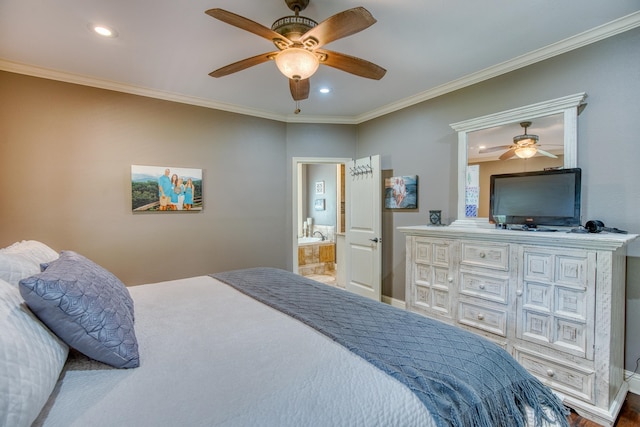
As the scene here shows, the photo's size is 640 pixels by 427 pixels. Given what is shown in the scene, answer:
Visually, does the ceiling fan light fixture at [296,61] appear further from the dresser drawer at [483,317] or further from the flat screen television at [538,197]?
the dresser drawer at [483,317]

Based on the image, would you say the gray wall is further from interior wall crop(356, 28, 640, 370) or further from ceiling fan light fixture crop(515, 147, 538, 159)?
ceiling fan light fixture crop(515, 147, 538, 159)

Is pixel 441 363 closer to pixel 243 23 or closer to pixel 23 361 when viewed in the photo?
pixel 23 361

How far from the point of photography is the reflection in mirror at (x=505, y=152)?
A: 97.1 inches

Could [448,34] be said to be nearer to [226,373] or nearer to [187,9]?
[187,9]

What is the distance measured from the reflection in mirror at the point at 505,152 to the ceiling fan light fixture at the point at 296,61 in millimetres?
1934

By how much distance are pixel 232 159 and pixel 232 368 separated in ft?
10.7

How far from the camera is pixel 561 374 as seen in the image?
1994 mm

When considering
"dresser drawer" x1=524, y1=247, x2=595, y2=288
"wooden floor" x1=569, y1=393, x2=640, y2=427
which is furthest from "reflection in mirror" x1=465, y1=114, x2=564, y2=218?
"wooden floor" x1=569, y1=393, x2=640, y2=427

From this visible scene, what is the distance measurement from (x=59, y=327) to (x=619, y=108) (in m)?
3.48

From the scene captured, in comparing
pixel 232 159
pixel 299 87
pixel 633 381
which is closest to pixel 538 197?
pixel 633 381

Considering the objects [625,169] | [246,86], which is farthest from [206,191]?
[625,169]

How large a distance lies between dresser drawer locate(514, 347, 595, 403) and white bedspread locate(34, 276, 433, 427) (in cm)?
173

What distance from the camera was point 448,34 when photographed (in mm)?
2299

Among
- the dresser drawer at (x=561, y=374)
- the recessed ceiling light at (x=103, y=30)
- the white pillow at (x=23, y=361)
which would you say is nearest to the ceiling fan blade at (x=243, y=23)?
the recessed ceiling light at (x=103, y=30)
